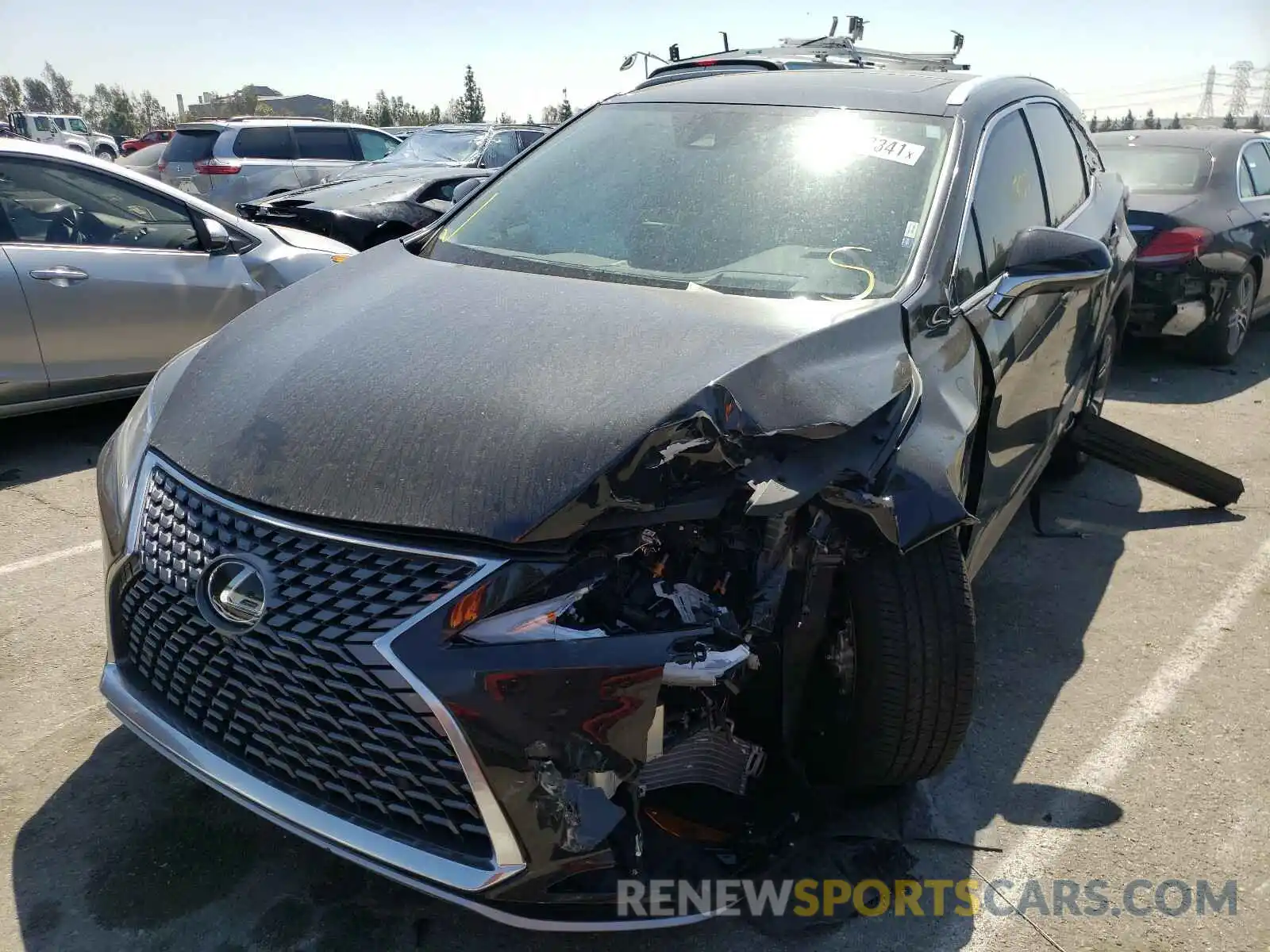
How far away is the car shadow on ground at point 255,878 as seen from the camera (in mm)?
2207

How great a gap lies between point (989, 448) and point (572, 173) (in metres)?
1.68

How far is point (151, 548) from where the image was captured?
2.15 m

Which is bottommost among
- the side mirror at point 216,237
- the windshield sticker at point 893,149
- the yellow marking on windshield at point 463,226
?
the side mirror at point 216,237

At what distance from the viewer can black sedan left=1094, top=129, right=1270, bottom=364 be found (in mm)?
6934

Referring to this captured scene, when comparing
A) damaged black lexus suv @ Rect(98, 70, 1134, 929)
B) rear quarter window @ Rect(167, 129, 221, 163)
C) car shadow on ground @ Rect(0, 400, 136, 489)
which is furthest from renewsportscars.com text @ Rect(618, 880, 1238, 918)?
rear quarter window @ Rect(167, 129, 221, 163)

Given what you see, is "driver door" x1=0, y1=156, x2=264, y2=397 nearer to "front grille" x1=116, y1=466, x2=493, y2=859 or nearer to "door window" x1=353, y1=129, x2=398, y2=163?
"front grille" x1=116, y1=466, x2=493, y2=859

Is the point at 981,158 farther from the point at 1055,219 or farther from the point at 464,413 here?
the point at 464,413

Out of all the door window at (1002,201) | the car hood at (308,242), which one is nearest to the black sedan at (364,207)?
the car hood at (308,242)

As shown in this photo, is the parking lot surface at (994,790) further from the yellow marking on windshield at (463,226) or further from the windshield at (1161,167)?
the windshield at (1161,167)

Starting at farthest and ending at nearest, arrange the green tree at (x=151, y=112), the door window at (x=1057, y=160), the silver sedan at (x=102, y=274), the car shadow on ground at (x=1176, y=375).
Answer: the green tree at (x=151, y=112)
the car shadow on ground at (x=1176, y=375)
the silver sedan at (x=102, y=274)
the door window at (x=1057, y=160)

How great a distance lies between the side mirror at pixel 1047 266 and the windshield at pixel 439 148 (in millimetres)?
9287

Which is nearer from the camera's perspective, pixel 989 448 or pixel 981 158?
pixel 989 448

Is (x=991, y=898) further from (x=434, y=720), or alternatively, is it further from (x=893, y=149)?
(x=893, y=149)

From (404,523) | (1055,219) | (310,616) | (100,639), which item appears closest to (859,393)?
(404,523)
